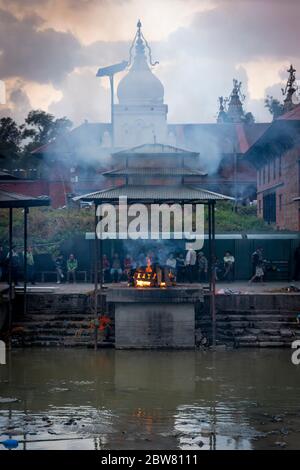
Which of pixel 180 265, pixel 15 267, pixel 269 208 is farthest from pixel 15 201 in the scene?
pixel 269 208

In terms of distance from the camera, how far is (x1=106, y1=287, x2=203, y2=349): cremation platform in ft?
81.4

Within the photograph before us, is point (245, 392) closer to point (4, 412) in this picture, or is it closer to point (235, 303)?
point (4, 412)

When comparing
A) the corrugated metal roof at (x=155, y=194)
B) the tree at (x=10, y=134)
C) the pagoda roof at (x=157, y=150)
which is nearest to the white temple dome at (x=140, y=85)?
the tree at (x=10, y=134)

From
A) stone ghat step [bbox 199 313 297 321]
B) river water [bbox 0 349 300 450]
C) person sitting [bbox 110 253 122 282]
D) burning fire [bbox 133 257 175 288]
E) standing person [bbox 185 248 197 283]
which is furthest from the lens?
person sitting [bbox 110 253 122 282]

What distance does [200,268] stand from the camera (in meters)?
32.3

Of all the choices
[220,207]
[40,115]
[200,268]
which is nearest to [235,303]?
[200,268]

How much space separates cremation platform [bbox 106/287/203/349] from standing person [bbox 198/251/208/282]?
7.38 metres

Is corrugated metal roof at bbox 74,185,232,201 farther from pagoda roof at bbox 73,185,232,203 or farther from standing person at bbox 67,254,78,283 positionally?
standing person at bbox 67,254,78,283

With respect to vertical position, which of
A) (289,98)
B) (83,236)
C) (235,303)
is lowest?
(235,303)

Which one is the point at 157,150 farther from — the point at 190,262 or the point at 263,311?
the point at 263,311

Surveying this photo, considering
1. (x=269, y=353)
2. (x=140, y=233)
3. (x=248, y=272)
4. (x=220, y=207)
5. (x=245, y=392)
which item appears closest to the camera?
(x=245, y=392)

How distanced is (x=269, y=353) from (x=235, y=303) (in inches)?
109

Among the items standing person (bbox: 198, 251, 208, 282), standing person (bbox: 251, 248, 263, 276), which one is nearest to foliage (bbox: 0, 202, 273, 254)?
standing person (bbox: 251, 248, 263, 276)

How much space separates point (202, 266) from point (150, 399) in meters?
14.8
